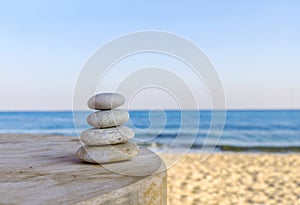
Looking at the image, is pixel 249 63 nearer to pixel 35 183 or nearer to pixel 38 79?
pixel 38 79

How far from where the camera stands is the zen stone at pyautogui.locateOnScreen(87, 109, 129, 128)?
989mm

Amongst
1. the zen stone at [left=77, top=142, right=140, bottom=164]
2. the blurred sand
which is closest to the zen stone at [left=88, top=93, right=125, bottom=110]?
the zen stone at [left=77, top=142, right=140, bottom=164]

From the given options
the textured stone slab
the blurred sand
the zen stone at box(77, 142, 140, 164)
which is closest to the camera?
the textured stone slab

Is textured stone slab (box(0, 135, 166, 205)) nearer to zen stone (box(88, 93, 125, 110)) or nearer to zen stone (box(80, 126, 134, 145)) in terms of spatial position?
zen stone (box(80, 126, 134, 145))

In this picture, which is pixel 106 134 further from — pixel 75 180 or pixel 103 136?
pixel 75 180

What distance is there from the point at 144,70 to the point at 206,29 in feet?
20.5

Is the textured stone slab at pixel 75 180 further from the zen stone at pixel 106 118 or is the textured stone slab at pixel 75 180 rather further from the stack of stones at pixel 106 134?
the zen stone at pixel 106 118

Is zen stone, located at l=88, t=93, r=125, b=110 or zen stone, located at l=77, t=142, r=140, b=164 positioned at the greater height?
zen stone, located at l=88, t=93, r=125, b=110

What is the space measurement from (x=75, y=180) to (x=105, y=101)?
0.30 m

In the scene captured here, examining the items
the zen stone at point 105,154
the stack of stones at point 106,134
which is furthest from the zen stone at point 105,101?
the zen stone at point 105,154

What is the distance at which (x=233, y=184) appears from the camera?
12.0ft

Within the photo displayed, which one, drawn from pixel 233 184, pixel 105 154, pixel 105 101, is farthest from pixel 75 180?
pixel 233 184

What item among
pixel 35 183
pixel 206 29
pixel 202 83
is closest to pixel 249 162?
pixel 206 29

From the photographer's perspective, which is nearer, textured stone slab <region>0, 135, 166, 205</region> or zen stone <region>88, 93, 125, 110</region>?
textured stone slab <region>0, 135, 166, 205</region>
